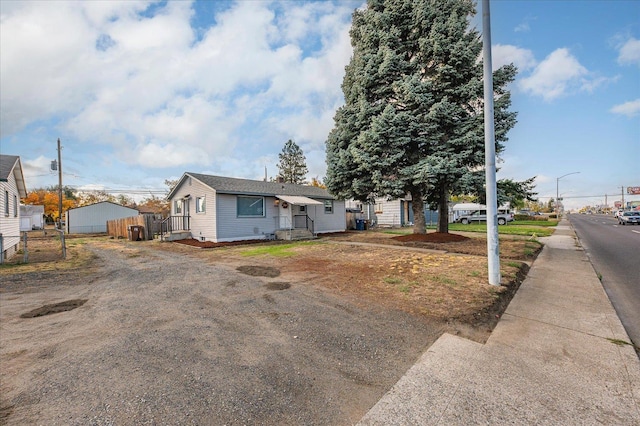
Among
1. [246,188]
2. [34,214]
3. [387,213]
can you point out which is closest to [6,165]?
[246,188]

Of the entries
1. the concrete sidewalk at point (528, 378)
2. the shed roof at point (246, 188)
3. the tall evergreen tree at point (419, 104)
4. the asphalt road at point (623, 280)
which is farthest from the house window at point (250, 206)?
the asphalt road at point (623, 280)

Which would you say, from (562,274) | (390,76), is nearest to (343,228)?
(390,76)

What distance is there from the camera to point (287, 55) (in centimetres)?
1295

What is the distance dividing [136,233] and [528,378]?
20.8m

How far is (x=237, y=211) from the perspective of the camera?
14.9m

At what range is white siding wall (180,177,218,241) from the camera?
1425cm

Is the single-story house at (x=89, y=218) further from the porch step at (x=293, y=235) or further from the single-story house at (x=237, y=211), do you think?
the porch step at (x=293, y=235)

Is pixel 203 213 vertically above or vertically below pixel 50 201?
below

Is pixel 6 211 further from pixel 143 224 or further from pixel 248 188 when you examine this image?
pixel 248 188

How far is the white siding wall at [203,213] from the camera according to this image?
14.2 m

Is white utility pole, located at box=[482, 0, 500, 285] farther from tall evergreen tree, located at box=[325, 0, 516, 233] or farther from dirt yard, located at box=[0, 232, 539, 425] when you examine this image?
tall evergreen tree, located at box=[325, 0, 516, 233]

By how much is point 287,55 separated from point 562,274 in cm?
1356

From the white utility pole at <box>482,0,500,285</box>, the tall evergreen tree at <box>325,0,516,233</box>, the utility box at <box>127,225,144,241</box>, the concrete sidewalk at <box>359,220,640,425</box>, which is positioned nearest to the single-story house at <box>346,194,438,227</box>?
the tall evergreen tree at <box>325,0,516,233</box>

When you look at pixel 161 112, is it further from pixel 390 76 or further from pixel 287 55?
pixel 390 76
